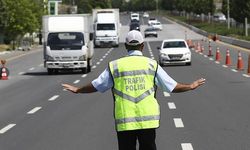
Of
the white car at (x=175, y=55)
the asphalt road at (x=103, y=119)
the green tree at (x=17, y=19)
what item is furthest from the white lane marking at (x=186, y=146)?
the green tree at (x=17, y=19)

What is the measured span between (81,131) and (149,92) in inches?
255

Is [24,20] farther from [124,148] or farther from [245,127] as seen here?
[124,148]

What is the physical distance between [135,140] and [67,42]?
78.7ft

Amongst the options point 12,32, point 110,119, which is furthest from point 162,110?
point 12,32

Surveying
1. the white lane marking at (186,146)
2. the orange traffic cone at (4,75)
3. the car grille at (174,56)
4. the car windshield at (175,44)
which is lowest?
the orange traffic cone at (4,75)

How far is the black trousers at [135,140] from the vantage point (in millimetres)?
5758

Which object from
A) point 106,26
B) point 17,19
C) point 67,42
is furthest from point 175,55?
point 17,19

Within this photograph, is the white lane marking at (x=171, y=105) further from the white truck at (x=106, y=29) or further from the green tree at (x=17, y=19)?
the green tree at (x=17, y=19)

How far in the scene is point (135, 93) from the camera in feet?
19.0

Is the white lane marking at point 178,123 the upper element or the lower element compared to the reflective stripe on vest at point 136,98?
lower

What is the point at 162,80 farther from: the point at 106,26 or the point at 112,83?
the point at 106,26

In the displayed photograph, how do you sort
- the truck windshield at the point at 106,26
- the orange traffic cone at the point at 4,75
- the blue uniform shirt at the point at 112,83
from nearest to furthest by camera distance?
the blue uniform shirt at the point at 112,83, the orange traffic cone at the point at 4,75, the truck windshield at the point at 106,26

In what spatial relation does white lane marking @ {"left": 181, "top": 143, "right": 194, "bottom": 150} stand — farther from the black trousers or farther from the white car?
the white car

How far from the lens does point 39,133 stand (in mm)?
12039
